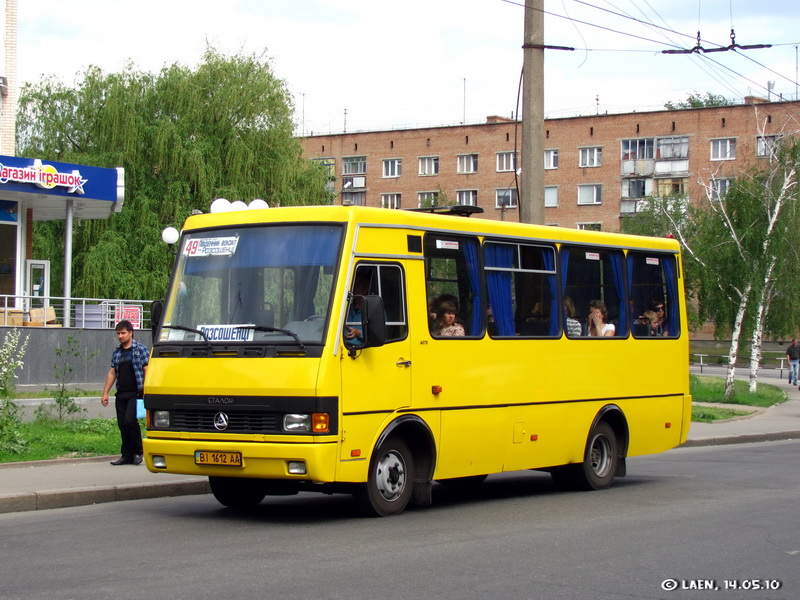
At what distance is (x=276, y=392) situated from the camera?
9.91 m

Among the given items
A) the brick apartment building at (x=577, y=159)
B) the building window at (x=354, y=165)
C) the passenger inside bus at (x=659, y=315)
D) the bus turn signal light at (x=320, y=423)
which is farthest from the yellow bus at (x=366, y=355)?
the building window at (x=354, y=165)

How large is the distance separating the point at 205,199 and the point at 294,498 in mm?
28245

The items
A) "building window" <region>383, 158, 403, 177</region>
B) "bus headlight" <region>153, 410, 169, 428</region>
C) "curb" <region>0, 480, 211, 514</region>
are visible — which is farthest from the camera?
"building window" <region>383, 158, 403, 177</region>

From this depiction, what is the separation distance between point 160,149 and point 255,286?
30.3 metres

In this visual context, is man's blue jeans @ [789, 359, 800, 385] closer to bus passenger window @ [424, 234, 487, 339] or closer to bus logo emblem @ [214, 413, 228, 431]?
bus passenger window @ [424, 234, 487, 339]

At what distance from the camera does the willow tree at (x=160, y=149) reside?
3903cm

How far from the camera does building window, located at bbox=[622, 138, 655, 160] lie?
77500mm

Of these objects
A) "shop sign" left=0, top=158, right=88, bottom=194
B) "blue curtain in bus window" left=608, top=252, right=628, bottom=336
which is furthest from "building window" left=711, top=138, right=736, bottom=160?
"blue curtain in bus window" left=608, top=252, right=628, bottom=336

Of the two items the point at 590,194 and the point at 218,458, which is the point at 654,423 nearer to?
the point at 218,458

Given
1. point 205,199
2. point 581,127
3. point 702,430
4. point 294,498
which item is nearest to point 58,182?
point 205,199

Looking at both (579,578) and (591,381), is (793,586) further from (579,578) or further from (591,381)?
(591,381)

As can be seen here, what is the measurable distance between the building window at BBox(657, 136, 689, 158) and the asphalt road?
66255mm

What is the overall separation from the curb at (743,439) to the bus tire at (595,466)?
733cm

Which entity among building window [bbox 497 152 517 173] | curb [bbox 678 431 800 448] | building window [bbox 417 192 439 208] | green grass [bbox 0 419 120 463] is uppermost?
building window [bbox 497 152 517 173]
